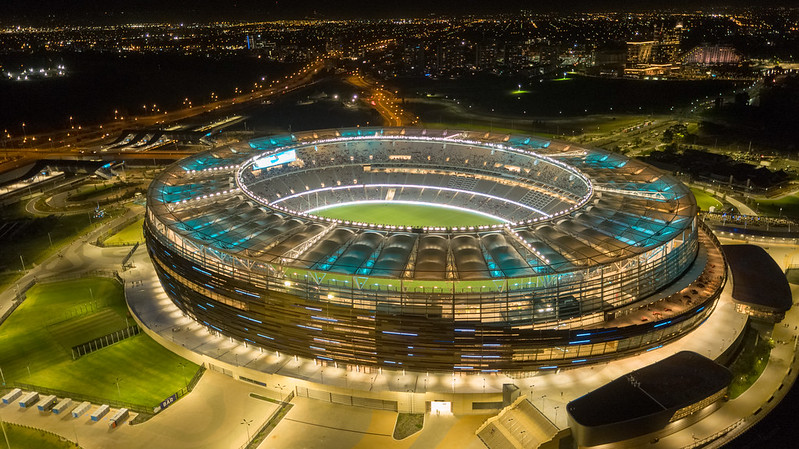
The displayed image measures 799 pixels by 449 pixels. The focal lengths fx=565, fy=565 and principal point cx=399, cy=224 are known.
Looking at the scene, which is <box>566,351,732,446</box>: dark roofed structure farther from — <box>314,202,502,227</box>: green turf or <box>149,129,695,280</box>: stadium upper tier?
<box>314,202,502,227</box>: green turf

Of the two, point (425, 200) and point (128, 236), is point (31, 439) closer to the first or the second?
point (128, 236)

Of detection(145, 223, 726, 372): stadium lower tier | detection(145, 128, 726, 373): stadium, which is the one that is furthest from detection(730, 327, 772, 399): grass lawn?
detection(145, 223, 726, 372): stadium lower tier

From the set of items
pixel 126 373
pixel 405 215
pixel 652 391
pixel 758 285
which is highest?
pixel 405 215

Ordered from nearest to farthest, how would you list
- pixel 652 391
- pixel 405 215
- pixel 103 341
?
pixel 652 391 < pixel 103 341 < pixel 405 215

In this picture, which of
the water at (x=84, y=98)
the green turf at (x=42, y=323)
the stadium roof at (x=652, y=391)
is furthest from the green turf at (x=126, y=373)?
the water at (x=84, y=98)

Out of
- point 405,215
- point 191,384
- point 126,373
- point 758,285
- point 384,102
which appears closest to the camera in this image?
point 191,384

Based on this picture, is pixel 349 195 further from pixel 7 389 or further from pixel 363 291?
pixel 7 389

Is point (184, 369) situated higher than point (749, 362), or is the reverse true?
point (749, 362)

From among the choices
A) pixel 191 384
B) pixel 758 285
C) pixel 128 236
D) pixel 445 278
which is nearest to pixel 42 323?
pixel 191 384

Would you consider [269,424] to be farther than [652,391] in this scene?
Yes

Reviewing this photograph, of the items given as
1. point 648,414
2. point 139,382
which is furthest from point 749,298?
point 139,382
